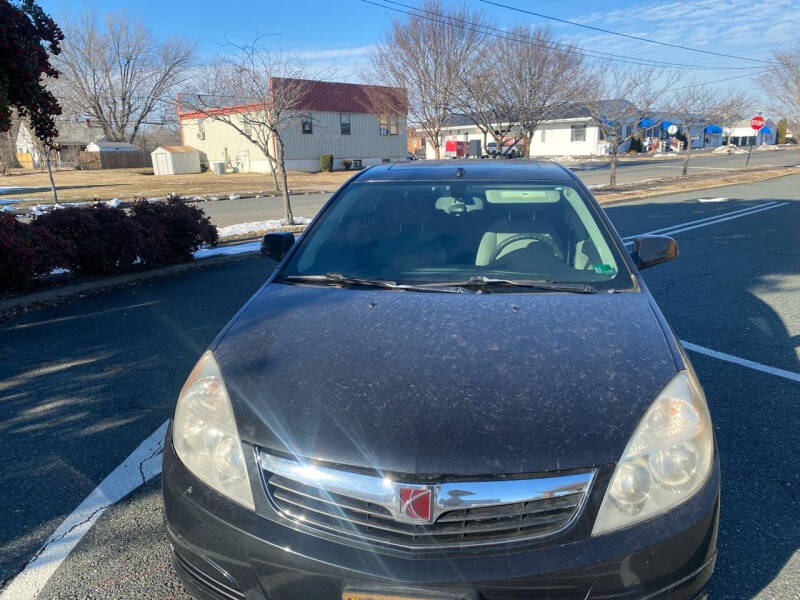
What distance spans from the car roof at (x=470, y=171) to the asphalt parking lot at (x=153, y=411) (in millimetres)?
1898

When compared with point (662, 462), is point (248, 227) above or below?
below

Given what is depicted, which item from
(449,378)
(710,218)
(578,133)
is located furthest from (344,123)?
(449,378)

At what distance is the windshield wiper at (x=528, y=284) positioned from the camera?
2742 millimetres

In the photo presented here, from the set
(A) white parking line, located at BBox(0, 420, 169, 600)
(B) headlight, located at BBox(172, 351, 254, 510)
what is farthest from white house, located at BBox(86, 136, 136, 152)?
(B) headlight, located at BBox(172, 351, 254, 510)

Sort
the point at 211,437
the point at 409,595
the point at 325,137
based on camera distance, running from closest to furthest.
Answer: the point at 409,595 < the point at 211,437 < the point at 325,137

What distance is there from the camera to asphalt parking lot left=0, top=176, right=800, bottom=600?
246 cm

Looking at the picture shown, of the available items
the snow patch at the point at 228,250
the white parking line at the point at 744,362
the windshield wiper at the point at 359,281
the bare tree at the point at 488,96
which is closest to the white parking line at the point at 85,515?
the windshield wiper at the point at 359,281

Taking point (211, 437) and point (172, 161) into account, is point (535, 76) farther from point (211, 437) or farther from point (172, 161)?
point (172, 161)

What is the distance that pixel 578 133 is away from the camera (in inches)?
2142

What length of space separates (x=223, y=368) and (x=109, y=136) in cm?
6311

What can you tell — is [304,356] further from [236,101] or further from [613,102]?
[613,102]

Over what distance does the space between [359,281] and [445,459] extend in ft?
4.46

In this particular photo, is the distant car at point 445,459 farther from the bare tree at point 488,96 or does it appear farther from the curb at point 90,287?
the bare tree at point 488,96

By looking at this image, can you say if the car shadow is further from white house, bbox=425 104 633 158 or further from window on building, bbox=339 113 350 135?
white house, bbox=425 104 633 158
